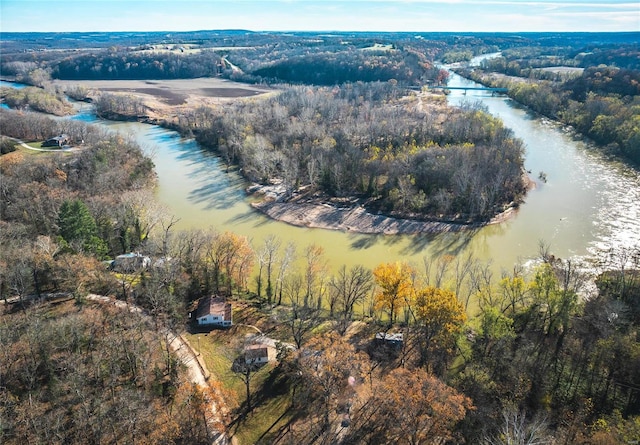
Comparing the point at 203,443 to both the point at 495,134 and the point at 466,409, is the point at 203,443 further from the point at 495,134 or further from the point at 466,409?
the point at 495,134

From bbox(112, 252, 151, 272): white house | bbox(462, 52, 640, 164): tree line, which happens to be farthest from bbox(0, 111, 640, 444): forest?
bbox(462, 52, 640, 164): tree line

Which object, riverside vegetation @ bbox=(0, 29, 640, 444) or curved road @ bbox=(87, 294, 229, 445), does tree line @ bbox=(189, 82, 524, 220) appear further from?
curved road @ bbox=(87, 294, 229, 445)

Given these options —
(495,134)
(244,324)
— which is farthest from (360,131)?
(244,324)

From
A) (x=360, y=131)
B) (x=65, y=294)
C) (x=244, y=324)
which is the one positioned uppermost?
(x=360, y=131)

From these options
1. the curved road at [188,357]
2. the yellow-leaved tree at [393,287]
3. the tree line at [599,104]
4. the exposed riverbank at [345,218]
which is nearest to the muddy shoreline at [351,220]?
the exposed riverbank at [345,218]

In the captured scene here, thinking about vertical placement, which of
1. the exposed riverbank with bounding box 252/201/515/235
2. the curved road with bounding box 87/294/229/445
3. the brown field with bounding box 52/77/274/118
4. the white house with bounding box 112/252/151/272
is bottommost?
the exposed riverbank with bounding box 252/201/515/235
